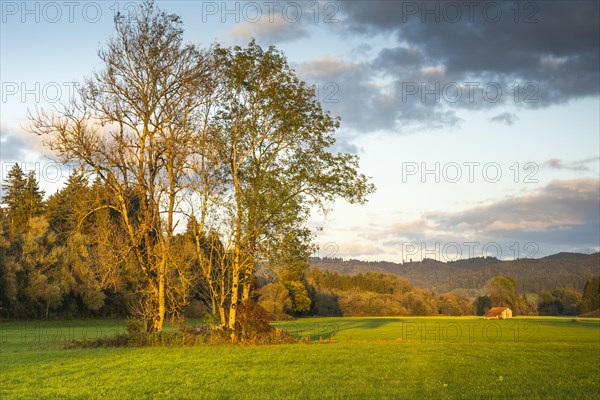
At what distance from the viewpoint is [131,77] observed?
92.1ft

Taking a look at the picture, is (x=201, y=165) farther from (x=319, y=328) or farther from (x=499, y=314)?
(x=499, y=314)

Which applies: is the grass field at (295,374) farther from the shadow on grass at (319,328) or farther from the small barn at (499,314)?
the small barn at (499,314)

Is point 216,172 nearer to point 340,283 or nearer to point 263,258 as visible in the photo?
point 263,258

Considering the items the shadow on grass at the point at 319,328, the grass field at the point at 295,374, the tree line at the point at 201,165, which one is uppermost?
the tree line at the point at 201,165

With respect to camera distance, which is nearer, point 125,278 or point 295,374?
point 295,374

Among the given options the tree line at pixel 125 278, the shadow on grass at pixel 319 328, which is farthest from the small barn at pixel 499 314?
the shadow on grass at pixel 319 328

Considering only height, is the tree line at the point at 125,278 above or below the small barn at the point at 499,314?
above

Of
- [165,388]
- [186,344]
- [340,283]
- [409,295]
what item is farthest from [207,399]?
[340,283]

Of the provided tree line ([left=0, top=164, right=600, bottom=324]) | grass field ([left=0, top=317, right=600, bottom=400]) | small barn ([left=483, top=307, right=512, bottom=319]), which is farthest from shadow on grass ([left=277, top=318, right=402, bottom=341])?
small barn ([left=483, top=307, right=512, bottom=319])

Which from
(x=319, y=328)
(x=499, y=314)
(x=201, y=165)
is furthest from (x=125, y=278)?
(x=499, y=314)

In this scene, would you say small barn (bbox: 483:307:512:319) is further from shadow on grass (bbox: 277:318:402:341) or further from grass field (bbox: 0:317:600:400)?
grass field (bbox: 0:317:600:400)

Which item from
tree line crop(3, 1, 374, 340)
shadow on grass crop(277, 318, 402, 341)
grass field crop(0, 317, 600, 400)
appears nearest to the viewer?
grass field crop(0, 317, 600, 400)

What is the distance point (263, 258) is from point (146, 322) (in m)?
6.51

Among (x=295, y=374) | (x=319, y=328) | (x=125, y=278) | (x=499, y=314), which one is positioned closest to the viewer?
(x=295, y=374)
